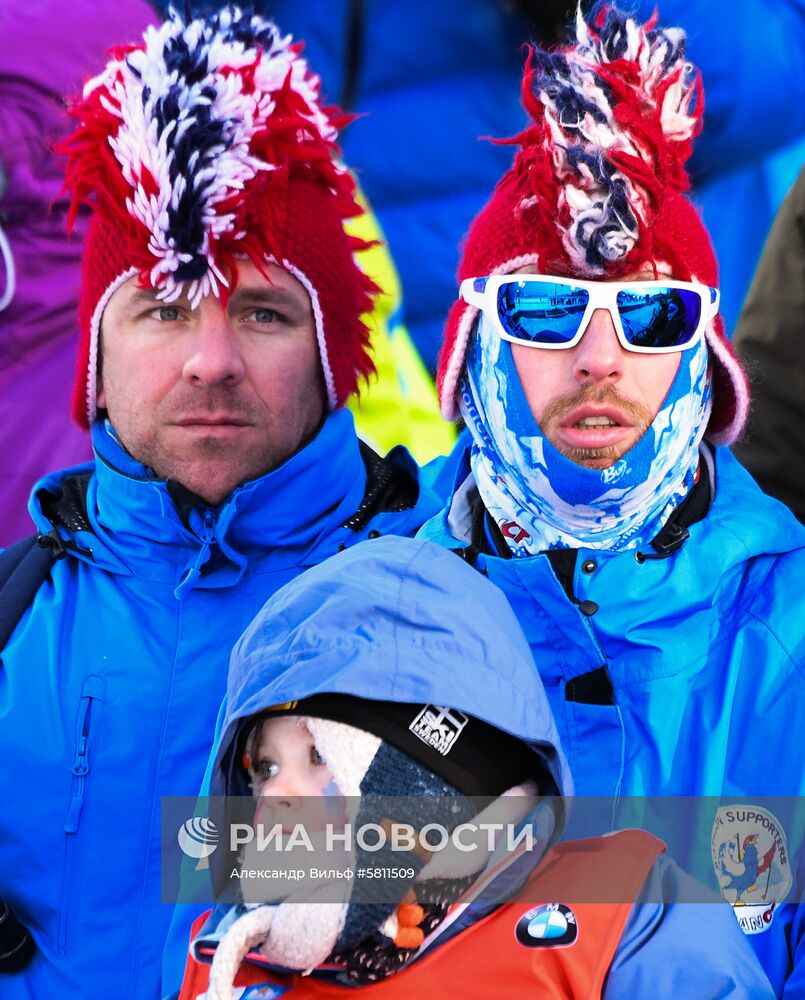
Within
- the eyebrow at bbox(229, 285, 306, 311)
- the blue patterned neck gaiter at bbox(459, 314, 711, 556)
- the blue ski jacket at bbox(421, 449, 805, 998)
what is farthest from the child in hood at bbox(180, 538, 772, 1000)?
the eyebrow at bbox(229, 285, 306, 311)

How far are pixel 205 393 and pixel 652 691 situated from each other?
39.9 inches

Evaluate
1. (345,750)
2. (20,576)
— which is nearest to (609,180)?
(345,750)

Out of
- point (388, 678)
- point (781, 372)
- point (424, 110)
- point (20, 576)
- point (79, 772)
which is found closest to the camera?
point (388, 678)

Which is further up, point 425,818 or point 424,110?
point 424,110

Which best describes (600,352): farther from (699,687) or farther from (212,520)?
(212,520)

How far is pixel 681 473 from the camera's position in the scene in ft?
8.03

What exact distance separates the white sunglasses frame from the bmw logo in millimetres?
905

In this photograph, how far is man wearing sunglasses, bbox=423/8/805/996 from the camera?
88.4 inches

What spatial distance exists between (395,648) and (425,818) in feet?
0.69

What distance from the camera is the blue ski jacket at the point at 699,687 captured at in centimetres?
220

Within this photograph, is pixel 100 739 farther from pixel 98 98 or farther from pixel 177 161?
pixel 98 98

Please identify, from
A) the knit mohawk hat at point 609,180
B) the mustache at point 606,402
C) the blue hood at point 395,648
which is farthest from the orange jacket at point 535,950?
the knit mohawk hat at point 609,180

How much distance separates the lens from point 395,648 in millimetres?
1849

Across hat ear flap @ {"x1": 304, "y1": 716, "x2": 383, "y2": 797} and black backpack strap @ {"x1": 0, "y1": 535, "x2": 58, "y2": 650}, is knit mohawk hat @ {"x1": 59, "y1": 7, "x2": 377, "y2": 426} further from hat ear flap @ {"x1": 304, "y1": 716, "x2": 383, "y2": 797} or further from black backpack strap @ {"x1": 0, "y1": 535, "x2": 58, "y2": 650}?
hat ear flap @ {"x1": 304, "y1": 716, "x2": 383, "y2": 797}
